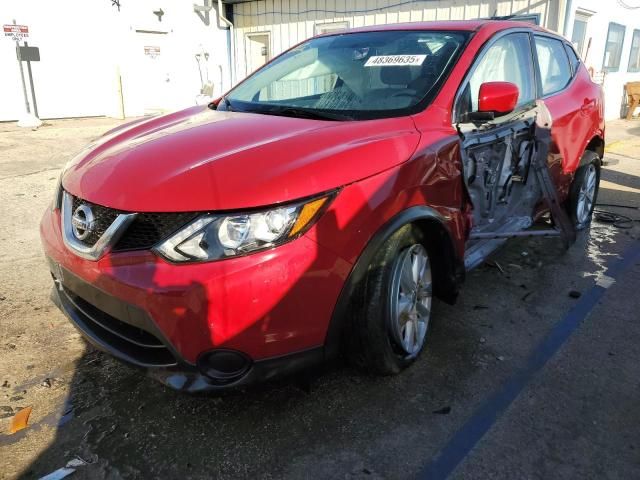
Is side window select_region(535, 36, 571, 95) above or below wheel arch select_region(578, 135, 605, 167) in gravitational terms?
above

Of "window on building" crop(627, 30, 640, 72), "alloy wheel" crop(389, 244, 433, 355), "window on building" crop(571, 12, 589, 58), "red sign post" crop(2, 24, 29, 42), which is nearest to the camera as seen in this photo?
"alloy wheel" crop(389, 244, 433, 355)

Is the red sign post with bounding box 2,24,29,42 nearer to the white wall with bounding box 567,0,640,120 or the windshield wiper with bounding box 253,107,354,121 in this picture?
the windshield wiper with bounding box 253,107,354,121

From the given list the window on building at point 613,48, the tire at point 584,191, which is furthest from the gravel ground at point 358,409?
the window on building at point 613,48

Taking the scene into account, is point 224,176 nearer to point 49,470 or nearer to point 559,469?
point 49,470

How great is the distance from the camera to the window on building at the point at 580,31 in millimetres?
10781

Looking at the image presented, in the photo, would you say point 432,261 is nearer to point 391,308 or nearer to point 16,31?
point 391,308

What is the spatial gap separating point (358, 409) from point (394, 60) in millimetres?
1974

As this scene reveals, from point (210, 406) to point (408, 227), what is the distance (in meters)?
1.25

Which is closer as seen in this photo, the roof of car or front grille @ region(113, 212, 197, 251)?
front grille @ region(113, 212, 197, 251)

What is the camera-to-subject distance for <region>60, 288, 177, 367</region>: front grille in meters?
2.13

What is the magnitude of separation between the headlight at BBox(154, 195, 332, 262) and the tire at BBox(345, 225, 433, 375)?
1.71 ft

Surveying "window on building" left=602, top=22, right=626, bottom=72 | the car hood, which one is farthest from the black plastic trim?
"window on building" left=602, top=22, right=626, bottom=72

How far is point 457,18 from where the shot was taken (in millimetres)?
10383

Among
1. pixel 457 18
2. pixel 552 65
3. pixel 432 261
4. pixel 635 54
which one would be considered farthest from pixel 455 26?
pixel 635 54
